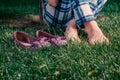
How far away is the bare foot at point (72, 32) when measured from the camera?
4.47 m

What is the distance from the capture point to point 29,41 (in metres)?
4.66

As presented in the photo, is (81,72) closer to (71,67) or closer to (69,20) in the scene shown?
(71,67)

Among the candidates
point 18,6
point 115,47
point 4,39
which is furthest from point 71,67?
point 18,6

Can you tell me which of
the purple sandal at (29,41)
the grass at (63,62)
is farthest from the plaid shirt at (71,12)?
the purple sandal at (29,41)

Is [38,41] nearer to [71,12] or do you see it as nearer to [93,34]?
[93,34]

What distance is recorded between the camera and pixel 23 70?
346cm

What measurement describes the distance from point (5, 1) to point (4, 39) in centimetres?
560

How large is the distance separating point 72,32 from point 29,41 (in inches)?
18.4

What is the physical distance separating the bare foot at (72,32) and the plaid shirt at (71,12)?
0.28ft

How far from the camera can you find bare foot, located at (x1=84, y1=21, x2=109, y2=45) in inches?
169

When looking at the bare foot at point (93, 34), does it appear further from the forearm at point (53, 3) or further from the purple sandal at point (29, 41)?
the forearm at point (53, 3)

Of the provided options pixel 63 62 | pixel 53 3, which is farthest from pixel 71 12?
pixel 63 62

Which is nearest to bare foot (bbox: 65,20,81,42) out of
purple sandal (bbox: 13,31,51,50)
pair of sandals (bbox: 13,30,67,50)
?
pair of sandals (bbox: 13,30,67,50)

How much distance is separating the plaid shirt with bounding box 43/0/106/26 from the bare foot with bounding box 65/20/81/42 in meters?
0.09
